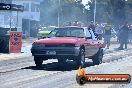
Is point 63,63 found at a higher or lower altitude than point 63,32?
lower

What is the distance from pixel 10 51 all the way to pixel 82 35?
8.20 m

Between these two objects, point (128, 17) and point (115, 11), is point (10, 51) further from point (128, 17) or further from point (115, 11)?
point (128, 17)

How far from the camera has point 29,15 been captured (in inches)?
2616

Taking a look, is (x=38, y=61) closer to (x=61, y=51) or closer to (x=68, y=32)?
(x=61, y=51)

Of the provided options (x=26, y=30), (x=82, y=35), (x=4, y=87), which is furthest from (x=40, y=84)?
(x=26, y=30)

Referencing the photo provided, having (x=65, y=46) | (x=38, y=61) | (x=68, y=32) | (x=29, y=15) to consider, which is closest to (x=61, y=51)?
(x=65, y=46)

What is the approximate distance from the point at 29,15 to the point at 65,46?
5307cm

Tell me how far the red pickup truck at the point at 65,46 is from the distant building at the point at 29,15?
4025 cm

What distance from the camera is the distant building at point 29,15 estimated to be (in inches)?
2236

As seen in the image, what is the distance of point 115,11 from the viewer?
8606 centimetres

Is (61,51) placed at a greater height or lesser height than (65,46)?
lesser

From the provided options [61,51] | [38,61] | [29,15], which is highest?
[29,15]

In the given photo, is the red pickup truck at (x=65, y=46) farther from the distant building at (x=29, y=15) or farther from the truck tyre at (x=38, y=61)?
the distant building at (x=29, y=15)

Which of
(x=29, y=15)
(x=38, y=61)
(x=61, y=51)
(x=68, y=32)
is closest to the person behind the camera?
(x=61, y=51)
